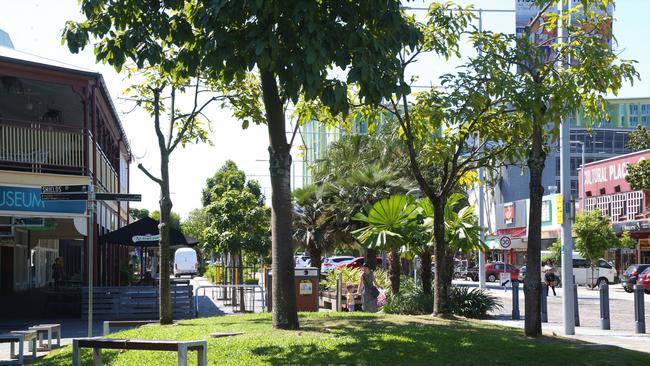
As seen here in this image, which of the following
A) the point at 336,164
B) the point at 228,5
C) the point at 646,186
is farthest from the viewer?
the point at 646,186

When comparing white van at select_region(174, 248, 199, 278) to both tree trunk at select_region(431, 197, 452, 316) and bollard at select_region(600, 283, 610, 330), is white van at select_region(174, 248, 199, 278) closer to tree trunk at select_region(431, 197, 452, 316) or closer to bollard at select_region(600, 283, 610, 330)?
bollard at select_region(600, 283, 610, 330)

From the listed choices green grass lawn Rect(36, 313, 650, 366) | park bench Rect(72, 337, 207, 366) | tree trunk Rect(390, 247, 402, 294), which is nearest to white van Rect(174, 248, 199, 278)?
tree trunk Rect(390, 247, 402, 294)

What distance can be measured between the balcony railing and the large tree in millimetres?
10181

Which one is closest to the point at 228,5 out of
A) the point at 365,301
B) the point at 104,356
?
the point at 104,356

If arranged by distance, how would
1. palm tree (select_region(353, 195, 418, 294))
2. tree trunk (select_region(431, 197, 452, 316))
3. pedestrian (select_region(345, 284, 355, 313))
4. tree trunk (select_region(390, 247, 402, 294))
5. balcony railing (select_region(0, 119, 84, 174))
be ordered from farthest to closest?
pedestrian (select_region(345, 284, 355, 313)) < tree trunk (select_region(390, 247, 402, 294)) < balcony railing (select_region(0, 119, 84, 174)) < palm tree (select_region(353, 195, 418, 294)) < tree trunk (select_region(431, 197, 452, 316))

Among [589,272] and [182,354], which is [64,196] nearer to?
[182,354]

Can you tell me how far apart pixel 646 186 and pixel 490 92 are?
33821mm

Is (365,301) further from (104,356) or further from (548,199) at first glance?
(104,356)

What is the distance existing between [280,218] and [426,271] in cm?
818

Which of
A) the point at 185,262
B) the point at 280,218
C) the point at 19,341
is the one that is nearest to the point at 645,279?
the point at 280,218

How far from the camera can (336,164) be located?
35.4 meters

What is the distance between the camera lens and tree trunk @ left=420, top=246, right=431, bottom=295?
18625 mm

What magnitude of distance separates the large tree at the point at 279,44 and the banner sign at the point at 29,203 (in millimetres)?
9716

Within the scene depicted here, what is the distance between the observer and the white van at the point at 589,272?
44.8 m
